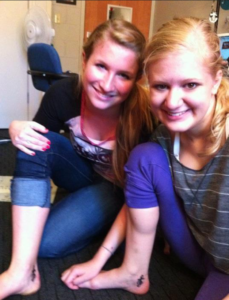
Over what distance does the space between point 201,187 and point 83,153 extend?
0.45 metres

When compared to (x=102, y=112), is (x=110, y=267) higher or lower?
lower

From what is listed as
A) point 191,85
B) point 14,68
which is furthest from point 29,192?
point 14,68

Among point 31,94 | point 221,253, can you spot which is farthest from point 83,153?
point 31,94

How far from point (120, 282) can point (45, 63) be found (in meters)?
1.57

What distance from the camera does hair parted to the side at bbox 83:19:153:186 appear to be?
0.88m

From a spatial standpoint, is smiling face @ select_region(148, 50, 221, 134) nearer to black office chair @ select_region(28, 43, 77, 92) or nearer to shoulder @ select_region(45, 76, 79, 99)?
shoulder @ select_region(45, 76, 79, 99)

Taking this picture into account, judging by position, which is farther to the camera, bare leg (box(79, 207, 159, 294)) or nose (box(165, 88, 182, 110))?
bare leg (box(79, 207, 159, 294))

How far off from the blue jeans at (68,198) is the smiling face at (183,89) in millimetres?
380

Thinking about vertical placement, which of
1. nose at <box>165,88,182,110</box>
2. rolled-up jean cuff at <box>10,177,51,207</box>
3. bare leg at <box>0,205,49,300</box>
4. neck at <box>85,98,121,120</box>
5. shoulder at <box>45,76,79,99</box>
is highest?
nose at <box>165,88,182,110</box>

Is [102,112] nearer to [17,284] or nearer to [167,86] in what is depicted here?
[167,86]

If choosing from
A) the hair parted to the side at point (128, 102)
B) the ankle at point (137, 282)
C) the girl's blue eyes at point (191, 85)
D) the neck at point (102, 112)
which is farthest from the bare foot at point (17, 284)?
the girl's blue eyes at point (191, 85)

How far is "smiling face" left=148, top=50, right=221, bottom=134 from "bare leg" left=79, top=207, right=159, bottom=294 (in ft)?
0.78

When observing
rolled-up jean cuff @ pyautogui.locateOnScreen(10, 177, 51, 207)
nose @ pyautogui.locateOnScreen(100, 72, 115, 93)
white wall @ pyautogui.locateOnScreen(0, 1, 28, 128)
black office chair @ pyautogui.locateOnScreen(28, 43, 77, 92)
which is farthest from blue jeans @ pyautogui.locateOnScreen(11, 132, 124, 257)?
white wall @ pyautogui.locateOnScreen(0, 1, 28, 128)

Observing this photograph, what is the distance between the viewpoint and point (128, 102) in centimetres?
95
